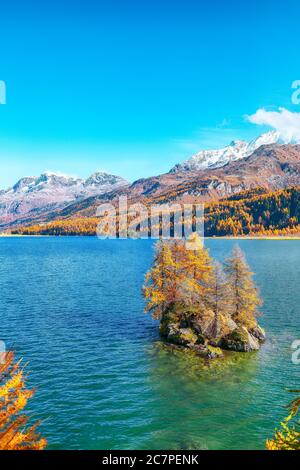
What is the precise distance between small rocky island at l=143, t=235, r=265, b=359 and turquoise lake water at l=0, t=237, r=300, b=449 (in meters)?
3.17

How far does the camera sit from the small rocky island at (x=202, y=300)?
54281 mm

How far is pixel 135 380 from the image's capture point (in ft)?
138

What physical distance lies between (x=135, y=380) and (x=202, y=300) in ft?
66.2

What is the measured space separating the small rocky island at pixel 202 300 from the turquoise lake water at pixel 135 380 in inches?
125

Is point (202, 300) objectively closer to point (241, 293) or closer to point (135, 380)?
point (241, 293)

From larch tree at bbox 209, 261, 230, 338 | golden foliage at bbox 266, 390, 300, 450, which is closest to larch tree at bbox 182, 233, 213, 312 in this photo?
larch tree at bbox 209, 261, 230, 338

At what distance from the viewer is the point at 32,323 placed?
6419 centimetres

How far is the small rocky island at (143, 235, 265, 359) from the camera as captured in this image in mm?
54281

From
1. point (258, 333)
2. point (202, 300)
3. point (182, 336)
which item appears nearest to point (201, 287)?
point (202, 300)

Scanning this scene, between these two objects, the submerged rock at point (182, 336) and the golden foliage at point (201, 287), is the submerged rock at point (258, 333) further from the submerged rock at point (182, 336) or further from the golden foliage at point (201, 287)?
the submerged rock at point (182, 336)

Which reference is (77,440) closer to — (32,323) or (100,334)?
(100,334)

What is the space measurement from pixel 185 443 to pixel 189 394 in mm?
8699

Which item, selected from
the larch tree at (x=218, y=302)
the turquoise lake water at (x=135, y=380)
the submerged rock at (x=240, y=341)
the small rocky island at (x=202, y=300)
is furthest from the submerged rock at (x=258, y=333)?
the larch tree at (x=218, y=302)
